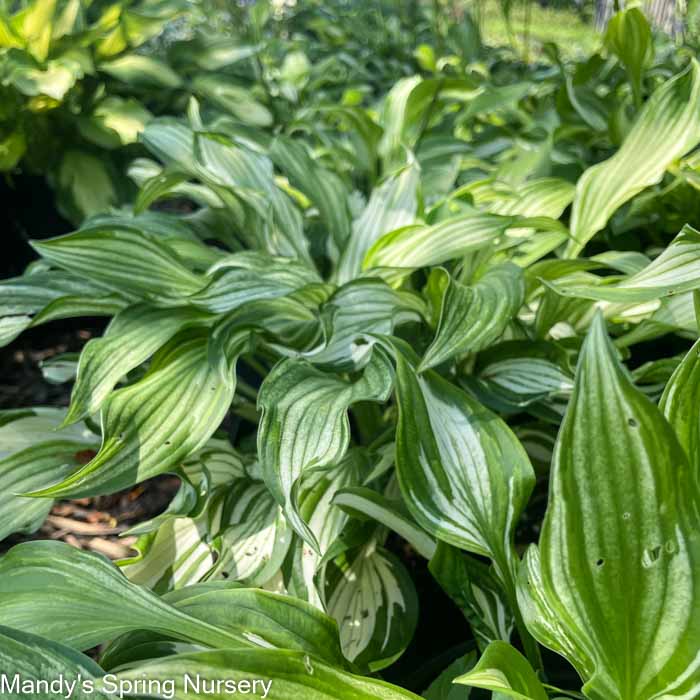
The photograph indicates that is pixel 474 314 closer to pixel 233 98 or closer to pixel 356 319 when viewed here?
pixel 356 319

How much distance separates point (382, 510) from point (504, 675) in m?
0.32

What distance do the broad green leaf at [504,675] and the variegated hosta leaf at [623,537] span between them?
5 cm

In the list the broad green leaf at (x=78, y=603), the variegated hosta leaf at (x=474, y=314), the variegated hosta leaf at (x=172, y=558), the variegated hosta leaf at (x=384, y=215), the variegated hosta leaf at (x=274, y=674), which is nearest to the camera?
the variegated hosta leaf at (x=274, y=674)

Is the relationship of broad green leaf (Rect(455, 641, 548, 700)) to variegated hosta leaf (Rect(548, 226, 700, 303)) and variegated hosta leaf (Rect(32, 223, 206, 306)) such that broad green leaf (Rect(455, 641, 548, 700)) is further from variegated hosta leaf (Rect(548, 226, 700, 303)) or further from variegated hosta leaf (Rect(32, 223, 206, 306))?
variegated hosta leaf (Rect(32, 223, 206, 306))

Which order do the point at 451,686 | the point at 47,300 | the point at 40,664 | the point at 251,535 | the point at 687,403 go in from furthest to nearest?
the point at 47,300
the point at 251,535
the point at 451,686
the point at 687,403
the point at 40,664

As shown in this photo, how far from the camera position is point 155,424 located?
875 millimetres

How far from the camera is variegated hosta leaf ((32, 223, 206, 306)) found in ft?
3.31

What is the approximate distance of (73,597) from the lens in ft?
2.13

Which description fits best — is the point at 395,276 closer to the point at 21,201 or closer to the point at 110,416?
the point at 110,416

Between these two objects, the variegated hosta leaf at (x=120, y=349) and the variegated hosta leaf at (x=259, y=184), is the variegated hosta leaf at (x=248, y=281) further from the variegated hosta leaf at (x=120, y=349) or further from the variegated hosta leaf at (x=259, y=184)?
the variegated hosta leaf at (x=259, y=184)

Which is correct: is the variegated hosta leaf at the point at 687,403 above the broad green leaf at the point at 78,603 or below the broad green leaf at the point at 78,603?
above

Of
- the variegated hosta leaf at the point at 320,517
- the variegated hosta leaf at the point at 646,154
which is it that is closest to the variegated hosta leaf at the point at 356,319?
the variegated hosta leaf at the point at 320,517

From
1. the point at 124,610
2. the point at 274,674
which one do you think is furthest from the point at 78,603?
the point at 274,674

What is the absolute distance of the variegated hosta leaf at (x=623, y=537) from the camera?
20.0 inches
